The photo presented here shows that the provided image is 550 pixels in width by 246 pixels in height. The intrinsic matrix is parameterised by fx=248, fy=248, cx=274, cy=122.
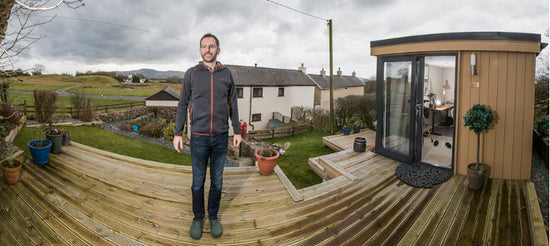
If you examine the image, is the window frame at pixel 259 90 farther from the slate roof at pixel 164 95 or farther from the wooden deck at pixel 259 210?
the wooden deck at pixel 259 210

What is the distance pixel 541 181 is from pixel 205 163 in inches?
203

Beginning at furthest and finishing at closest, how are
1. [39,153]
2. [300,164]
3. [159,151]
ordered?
[159,151] → [300,164] → [39,153]

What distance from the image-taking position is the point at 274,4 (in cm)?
918

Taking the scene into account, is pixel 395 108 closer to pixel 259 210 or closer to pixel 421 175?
pixel 421 175

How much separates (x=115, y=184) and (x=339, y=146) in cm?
483

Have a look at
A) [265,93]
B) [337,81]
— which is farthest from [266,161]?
[337,81]

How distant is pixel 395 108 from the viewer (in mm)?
4715

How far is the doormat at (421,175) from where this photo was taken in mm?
3591

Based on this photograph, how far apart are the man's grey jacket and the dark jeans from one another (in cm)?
7

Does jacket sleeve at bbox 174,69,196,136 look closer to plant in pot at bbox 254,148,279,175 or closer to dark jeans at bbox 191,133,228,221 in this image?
dark jeans at bbox 191,133,228,221

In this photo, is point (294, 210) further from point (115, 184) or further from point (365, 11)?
point (365, 11)

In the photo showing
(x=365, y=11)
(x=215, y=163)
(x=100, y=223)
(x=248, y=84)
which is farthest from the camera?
(x=248, y=84)

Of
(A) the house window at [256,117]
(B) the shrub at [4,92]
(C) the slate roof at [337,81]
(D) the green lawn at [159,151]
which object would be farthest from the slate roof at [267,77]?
(B) the shrub at [4,92]

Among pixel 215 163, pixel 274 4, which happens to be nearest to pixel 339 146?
pixel 215 163
